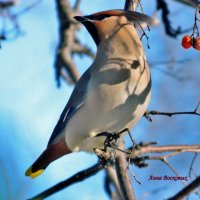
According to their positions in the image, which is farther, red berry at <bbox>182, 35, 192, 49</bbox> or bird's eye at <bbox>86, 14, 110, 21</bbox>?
bird's eye at <bbox>86, 14, 110, 21</bbox>

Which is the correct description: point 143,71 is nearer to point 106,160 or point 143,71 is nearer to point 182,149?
point 106,160

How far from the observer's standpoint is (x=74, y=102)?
9.13 ft

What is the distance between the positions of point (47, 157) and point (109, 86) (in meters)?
0.51

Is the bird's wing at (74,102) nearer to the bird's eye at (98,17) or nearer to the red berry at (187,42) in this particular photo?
the bird's eye at (98,17)

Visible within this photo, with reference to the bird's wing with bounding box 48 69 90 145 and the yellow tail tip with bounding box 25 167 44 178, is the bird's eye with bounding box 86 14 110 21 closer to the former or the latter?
the bird's wing with bounding box 48 69 90 145

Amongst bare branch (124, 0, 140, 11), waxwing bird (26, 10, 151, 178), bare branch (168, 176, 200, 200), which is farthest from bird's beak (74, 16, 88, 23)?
bare branch (168, 176, 200, 200)

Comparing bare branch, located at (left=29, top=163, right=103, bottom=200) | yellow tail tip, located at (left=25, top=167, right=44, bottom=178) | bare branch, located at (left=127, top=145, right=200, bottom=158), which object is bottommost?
yellow tail tip, located at (left=25, top=167, right=44, bottom=178)

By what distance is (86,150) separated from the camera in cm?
279

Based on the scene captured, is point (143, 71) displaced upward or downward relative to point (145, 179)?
upward

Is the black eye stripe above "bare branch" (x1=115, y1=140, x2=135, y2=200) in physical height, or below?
above

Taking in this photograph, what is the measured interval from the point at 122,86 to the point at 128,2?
13.5 inches

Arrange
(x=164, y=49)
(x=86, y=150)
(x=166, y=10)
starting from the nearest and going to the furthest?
(x=86, y=150)
(x=166, y=10)
(x=164, y=49)

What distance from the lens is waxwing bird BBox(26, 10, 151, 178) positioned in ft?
8.50

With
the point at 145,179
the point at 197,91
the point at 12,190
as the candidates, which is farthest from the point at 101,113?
the point at 197,91
